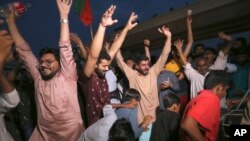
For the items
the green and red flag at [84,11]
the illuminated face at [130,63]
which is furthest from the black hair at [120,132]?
the green and red flag at [84,11]

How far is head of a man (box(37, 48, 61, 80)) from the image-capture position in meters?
3.36

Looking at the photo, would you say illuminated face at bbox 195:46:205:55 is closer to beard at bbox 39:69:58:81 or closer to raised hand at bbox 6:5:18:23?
beard at bbox 39:69:58:81

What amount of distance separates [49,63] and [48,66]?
0.11 ft

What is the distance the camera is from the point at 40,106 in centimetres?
340

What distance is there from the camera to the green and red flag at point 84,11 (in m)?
7.82

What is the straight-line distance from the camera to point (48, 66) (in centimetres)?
336

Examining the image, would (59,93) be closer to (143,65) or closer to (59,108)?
A: (59,108)

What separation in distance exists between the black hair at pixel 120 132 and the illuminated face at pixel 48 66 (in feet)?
3.14

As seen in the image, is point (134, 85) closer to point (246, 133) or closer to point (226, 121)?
point (226, 121)

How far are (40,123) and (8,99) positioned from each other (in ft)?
2.42

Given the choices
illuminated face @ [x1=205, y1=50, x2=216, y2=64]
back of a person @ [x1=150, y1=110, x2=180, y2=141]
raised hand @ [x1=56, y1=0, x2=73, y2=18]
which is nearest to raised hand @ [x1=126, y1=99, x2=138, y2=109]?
back of a person @ [x1=150, y1=110, x2=180, y2=141]

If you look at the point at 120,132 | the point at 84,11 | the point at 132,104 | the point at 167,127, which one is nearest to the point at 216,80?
the point at 167,127

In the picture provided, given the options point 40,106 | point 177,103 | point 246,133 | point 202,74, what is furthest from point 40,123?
point 202,74

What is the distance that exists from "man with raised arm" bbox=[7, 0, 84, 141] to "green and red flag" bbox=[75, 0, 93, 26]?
4.48m
